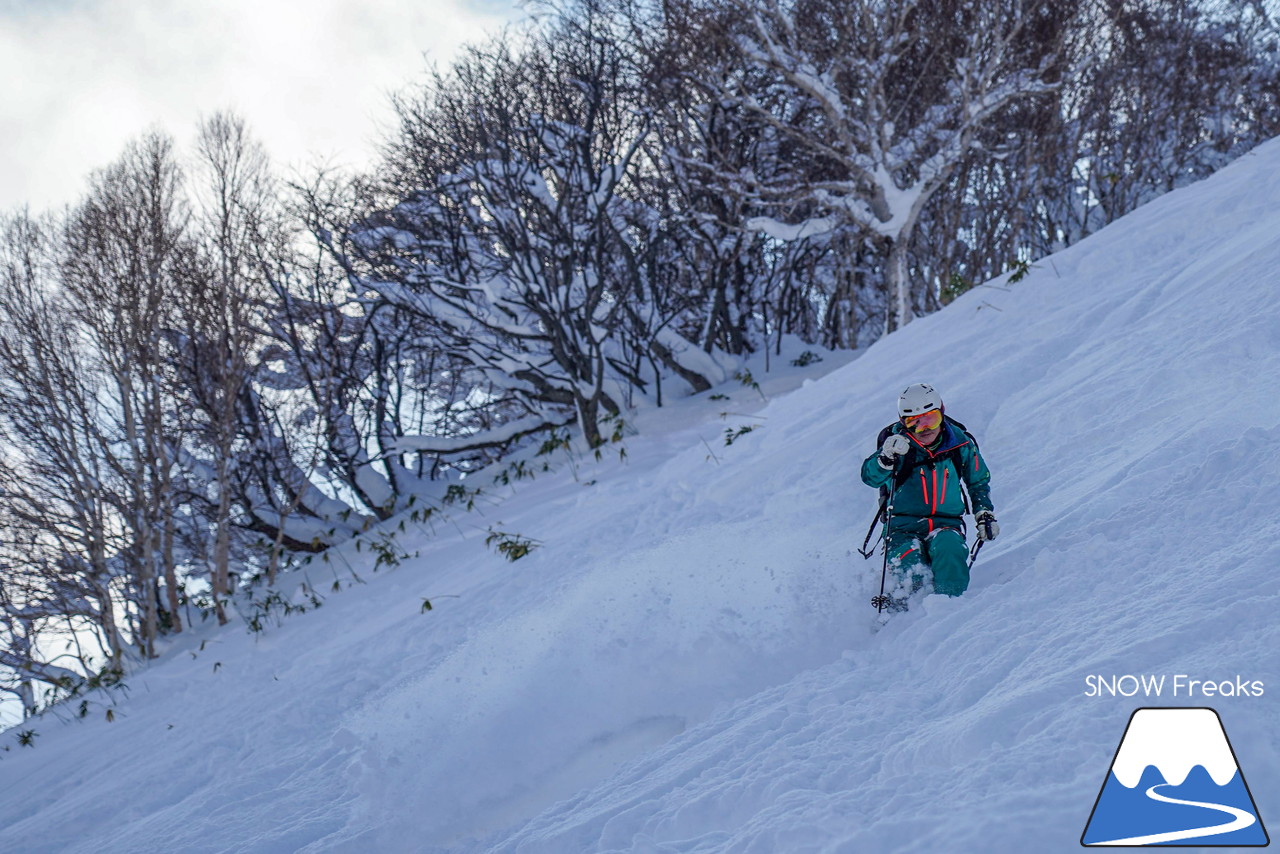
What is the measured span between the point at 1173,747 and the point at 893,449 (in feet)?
5.46

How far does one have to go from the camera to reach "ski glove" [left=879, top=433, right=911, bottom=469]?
3358 mm

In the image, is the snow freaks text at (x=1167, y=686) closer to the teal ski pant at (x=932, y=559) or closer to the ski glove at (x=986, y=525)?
the teal ski pant at (x=932, y=559)

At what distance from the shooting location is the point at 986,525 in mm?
3361

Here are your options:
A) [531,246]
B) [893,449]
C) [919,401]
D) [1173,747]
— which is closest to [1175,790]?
[1173,747]

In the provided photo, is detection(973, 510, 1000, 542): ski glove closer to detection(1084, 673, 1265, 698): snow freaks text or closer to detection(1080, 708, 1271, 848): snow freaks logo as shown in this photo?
detection(1084, 673, 1265, 698): snow freaks text

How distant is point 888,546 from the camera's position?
11.9 feet

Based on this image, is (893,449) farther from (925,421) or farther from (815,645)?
(815,645)

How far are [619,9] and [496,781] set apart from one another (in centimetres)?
1001

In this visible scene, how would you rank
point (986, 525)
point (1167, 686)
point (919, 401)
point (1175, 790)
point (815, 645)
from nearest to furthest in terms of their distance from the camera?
point (1175, 790)
point (1167, 686)
point (986, 525)
point (919, 401)
point (815, 645)

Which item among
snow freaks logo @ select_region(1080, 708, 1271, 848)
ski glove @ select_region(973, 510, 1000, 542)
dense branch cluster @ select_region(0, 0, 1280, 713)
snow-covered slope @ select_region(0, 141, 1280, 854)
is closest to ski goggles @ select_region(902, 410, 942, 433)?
ski glove @ select_region(973, 510, 1000, 542)

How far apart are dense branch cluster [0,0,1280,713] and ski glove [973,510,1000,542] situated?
5.36m

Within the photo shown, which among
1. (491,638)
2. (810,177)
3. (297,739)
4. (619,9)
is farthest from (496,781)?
(810,177)

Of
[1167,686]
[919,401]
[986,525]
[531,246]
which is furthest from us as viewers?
[531,246]

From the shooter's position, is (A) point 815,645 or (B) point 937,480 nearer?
(B) point 937,480
